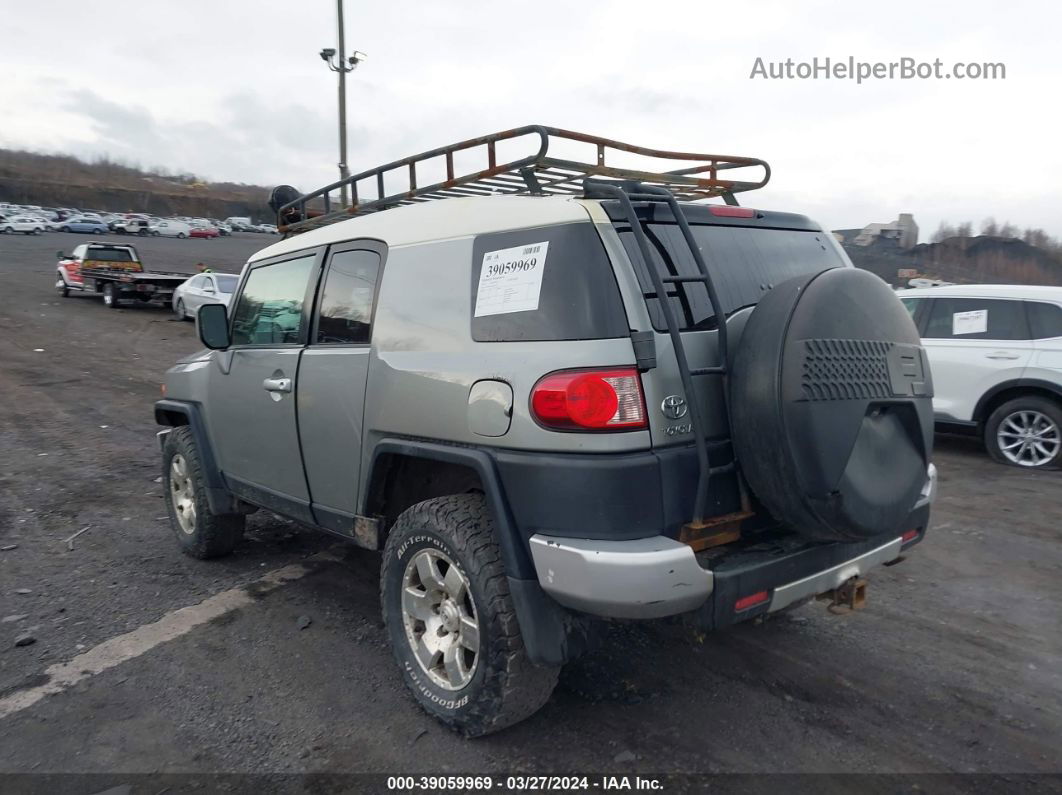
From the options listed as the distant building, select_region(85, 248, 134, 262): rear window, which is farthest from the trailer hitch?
select_region(85, 248, 134, 262): rear window

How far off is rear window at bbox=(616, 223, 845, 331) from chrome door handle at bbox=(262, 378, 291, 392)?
192 cm

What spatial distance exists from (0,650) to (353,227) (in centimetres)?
260

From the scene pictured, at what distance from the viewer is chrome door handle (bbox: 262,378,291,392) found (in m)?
3.84

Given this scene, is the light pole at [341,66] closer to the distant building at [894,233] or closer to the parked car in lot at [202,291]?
the parked car in lot at [202,291]

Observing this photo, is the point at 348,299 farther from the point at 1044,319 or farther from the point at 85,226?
the point at 85,226

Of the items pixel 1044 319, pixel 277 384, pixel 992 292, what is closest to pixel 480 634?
pixel 277 384

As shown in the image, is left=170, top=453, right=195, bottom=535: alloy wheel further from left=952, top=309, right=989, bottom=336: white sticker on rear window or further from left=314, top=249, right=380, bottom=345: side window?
left=952, top=309, right=989, bottom=336: white sticker on rear window

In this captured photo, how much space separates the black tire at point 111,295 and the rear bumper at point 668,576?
2023cm

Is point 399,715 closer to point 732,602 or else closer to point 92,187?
point 732,602

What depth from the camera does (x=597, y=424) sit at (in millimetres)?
2531

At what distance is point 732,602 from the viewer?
2.55 metres

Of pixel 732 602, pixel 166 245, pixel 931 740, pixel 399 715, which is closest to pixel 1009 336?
pixel 931 740

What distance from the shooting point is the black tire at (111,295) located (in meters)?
19.7

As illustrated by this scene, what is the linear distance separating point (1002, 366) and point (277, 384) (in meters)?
6.60
